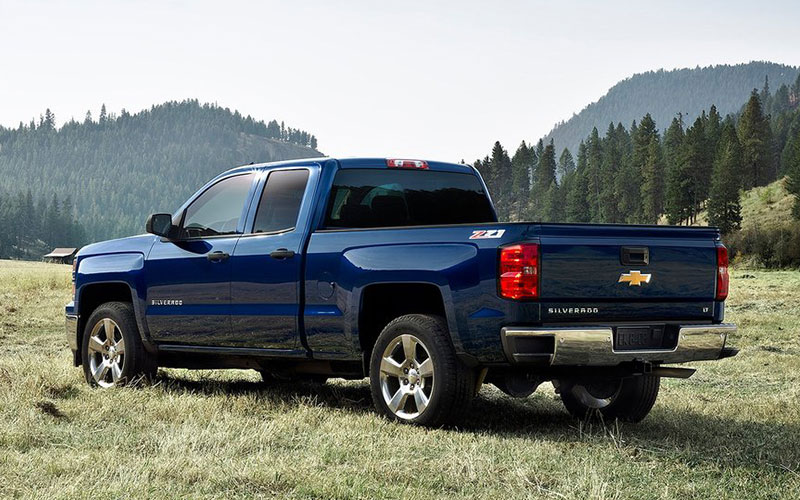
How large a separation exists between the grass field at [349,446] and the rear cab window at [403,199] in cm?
154

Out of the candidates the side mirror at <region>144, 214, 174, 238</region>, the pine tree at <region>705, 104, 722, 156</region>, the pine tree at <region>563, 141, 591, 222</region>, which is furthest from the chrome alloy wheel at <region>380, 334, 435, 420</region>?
the pine tree at <region>563, 141, 591, 222</region>

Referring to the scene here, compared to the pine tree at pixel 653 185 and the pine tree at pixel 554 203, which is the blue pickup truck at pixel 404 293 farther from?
the pine tree at pixel 554 203

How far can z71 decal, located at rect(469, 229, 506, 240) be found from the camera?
6.61m

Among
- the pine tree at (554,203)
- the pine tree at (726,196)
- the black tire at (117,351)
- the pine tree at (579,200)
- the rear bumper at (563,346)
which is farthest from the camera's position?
the pine tree at (554,203)

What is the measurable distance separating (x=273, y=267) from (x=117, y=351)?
7.97ft

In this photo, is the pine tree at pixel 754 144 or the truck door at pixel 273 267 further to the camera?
the pine tree at pixel 754 144

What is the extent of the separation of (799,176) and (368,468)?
107 metres

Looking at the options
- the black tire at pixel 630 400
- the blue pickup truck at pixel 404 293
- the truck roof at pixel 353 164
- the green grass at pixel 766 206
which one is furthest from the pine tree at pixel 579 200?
Result: the black tire at pixel 630 400

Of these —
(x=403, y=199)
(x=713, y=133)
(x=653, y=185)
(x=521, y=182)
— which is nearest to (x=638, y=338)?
(x=403, y=199)

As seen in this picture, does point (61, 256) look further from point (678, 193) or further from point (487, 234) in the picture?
point (487, 234)

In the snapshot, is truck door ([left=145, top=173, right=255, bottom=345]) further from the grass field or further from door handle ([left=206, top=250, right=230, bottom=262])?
the grass field

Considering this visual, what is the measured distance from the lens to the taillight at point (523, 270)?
6.48 m

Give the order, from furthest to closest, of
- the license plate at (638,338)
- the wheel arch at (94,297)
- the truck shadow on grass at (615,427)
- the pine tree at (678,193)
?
1. the pine tree at (678,193)
2. the wheel arch at (94,297)
3. the license plate at (638,338)
4. the truck shadow on grass at (615,427)

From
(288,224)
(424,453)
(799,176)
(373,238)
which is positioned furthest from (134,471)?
(799,176)
